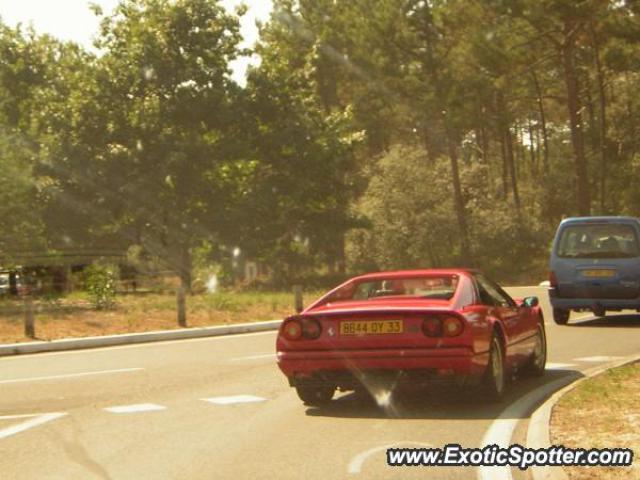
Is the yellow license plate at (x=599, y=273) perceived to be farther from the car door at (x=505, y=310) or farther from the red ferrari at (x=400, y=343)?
the red ferrari at (x=400, y=343)

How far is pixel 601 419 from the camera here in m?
8.50

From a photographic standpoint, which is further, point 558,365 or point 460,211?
point 460,211

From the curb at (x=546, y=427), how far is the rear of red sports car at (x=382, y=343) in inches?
31.3

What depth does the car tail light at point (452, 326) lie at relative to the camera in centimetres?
961

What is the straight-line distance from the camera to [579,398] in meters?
9.77

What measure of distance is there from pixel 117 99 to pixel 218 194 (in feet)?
18.4

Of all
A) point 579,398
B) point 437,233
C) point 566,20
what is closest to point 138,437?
point 579,398

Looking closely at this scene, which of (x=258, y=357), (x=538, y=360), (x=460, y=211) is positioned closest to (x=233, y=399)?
(x=538, y=360)

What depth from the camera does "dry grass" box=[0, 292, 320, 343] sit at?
20969mm

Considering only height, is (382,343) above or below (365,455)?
above

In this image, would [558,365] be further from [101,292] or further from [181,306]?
[101,292]

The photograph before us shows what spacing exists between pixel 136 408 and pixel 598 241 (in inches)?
459

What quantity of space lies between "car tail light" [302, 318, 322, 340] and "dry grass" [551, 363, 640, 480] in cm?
223

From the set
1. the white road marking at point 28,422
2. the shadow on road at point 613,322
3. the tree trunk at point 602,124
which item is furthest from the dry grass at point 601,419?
the tree trunk at point 602,124
